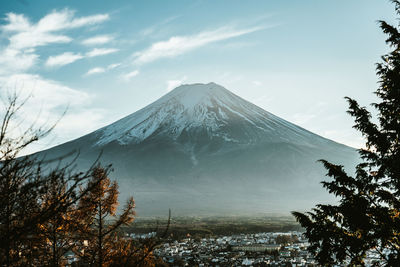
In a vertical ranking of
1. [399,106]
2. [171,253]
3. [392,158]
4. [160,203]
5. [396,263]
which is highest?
[399,106]

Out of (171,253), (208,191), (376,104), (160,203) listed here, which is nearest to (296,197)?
(208,191)

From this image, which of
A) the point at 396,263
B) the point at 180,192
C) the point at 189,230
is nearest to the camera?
the point at 396,263

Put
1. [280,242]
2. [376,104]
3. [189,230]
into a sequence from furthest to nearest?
[189,230], [280,242], [376,104]

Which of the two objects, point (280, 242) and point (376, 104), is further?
point (280, 242)

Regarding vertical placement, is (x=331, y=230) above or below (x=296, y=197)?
above

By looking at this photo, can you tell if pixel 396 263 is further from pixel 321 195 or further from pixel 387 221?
pixel 321 195

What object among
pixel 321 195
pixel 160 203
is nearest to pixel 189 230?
pixel 160 203
